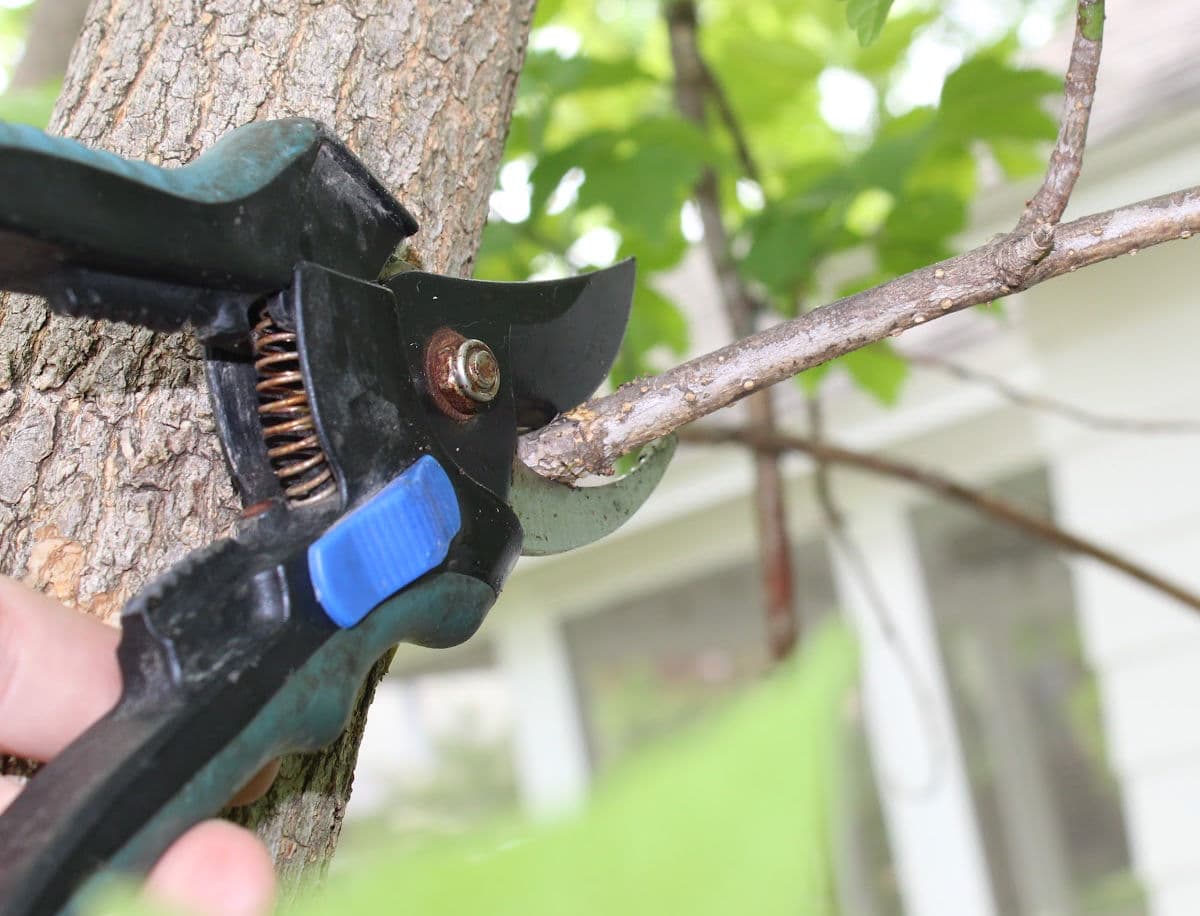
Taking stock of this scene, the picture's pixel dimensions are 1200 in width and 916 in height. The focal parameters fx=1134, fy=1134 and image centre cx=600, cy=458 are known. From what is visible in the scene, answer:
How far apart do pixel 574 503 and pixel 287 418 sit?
27 centimetres

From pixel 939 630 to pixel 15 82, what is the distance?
327cm

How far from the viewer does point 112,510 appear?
29.2 inches

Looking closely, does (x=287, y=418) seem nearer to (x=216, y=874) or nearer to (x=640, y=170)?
(x=216, y=874)

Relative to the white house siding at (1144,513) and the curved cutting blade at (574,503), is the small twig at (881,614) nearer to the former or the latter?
the white house siding at (1144,513)

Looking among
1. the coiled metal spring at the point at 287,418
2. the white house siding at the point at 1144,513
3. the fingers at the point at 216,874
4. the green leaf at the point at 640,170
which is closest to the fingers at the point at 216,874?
the fingers at the point at 216,874

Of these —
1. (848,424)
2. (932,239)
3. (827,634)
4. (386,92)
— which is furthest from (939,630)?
(827,634)

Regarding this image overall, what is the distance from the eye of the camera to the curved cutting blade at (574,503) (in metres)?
0.85

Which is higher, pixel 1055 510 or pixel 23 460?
pixel 1055 510

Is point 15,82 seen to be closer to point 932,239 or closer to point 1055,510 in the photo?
point 932,239

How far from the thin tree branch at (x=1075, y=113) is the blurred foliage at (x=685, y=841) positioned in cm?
58

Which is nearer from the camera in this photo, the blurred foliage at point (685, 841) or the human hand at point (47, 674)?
the blurred foliage at point (685, 841)

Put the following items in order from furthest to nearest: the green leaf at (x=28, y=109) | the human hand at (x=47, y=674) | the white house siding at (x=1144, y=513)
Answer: the white house siding at (x=1144, y=513), the green leaf at (x=28, y=109), the human hand at (x=47, y=674)

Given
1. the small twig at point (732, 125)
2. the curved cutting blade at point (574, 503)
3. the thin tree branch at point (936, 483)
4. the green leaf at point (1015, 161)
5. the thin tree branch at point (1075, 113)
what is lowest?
the curved cutting blade at point (574, 503)

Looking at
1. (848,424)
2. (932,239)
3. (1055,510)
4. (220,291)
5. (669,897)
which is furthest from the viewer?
(1055,510)
